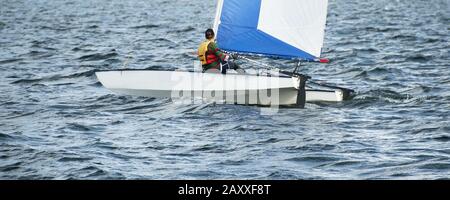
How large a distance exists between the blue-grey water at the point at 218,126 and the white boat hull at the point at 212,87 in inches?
10.7

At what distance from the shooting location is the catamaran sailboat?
66.0 feet

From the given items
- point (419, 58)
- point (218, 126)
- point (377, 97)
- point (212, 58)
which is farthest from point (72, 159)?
point (419, 58)

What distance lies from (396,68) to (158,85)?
34.7 ft

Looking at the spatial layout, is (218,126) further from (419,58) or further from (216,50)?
(419,58)

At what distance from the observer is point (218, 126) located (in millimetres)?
18656

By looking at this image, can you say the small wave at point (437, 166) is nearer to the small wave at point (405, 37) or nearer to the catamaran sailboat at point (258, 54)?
the catamaran sailboat at point (258, 54)

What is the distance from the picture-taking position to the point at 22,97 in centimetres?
2275

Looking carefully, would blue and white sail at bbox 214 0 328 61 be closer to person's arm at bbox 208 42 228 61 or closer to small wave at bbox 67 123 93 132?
person's arm at bbox 208 42 228 61

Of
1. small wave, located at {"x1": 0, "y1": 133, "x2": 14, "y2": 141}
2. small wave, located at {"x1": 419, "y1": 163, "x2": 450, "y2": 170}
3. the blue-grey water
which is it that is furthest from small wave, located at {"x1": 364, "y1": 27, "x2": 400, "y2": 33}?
small wave, located at {"x1": 419, "y1": 163, "x2": 450, "y2": 170}

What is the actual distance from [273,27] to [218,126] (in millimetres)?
3357

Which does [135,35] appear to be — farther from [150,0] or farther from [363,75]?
[150,0]

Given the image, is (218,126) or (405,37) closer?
(218,126)
